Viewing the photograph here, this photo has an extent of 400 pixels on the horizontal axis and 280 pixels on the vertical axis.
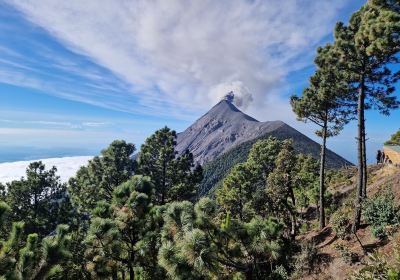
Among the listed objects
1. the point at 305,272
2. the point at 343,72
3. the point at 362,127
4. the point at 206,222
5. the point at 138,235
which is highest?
the point at 343,72

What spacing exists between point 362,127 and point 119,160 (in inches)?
934

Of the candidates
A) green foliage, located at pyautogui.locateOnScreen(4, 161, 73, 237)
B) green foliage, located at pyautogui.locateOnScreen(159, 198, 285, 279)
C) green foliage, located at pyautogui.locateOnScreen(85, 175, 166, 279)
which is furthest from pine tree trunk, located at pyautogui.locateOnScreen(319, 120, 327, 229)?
green foliage, located at pyautogui.locateOnScreen(4, 161, 73, 237)

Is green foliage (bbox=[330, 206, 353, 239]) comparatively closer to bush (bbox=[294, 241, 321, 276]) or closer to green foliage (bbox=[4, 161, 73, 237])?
bush (bbox=[294, 241, 321, 276])

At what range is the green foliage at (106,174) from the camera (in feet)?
103

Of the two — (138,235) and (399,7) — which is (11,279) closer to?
(138,235)

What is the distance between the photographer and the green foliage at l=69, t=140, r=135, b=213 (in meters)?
31.5

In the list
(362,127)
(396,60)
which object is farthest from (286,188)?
(396,60)

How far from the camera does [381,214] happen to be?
599 inches

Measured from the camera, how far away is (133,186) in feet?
52.7

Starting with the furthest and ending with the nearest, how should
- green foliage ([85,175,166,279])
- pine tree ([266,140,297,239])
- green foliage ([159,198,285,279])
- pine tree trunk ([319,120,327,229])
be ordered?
1. pine tree ([266,140,297,239])
2. pine tree trunk ([319,120,327,229])
3. green foliage ([85,175,166,279])
4. green foliage ([159,198,285,279])

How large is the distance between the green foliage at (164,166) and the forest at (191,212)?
11cm

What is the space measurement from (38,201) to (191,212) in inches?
931

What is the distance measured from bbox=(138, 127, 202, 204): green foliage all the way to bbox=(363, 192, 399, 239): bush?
1886 cm

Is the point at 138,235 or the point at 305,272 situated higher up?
the point at 138,235
